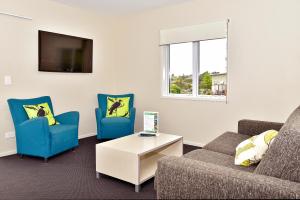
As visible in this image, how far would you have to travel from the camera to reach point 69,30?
4.38 m

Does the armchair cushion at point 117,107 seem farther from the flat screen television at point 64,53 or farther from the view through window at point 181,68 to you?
the view through window at point 181,68

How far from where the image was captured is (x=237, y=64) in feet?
12.1

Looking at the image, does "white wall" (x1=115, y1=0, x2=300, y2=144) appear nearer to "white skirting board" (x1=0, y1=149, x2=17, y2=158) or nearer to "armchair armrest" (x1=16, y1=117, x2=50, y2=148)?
"armchair armrest" (x1=16, y1=117, x2=50, y2=148)

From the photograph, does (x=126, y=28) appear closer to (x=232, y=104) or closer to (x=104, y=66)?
(x=104, y=66)

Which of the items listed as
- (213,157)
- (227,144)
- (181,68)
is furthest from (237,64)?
(213,157)

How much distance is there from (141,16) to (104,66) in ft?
4.29

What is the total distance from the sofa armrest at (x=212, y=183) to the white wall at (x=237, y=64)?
2.45 meters

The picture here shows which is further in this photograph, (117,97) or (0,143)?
(117,97)

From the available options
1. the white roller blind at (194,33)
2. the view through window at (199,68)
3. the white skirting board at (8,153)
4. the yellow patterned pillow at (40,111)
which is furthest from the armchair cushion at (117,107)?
the white skirting board at (8,153)

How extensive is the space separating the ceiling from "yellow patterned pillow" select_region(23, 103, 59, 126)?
1893 mm

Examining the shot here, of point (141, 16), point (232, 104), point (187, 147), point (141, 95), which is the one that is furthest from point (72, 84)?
point (232, 104)

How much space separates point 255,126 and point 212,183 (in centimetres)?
186

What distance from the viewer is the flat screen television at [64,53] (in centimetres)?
396

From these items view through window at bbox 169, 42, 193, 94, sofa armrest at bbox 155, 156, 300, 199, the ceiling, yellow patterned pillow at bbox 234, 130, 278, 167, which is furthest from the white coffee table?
the ceiling
